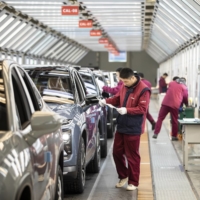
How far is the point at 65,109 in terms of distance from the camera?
30.1ft

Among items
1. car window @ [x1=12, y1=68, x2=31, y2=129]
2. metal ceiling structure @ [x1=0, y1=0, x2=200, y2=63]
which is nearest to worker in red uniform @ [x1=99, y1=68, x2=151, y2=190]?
car window @ [x1=12, y1=68, x2=31, y2=129]

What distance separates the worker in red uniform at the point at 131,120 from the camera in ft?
31.0

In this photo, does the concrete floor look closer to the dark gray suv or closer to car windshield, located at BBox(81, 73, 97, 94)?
the dark gray suv

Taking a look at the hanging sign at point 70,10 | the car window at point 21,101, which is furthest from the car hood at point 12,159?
the hanging sign at point 70,10

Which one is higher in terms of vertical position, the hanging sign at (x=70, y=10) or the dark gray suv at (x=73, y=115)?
the hanging sign at (x=70, y=10)

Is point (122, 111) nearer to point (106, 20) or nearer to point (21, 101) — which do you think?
point (21, 101)

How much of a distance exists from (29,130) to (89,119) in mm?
5112

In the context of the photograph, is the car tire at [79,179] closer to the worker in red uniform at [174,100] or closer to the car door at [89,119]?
the car door at [89,119]

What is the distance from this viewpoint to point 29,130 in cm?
505

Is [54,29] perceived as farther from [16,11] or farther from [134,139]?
[134,139]

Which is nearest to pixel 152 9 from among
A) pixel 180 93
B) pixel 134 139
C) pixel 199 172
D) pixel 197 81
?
pixel 197 81

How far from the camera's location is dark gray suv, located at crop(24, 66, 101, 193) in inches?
337

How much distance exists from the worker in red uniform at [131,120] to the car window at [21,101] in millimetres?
3756

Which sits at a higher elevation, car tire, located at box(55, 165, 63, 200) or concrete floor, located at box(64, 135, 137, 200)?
car tire, located at box(55, 165, 63, 200)
